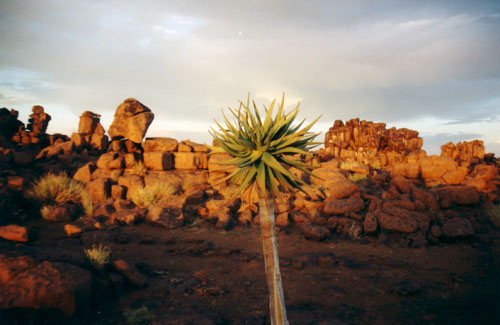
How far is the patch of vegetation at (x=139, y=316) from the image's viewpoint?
193 inches

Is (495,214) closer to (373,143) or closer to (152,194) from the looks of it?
(152,194)

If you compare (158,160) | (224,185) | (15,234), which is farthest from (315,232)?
(158,160)

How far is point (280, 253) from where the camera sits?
29.8 feet

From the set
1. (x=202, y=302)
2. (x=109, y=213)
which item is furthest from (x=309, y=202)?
(x=109, y=213)

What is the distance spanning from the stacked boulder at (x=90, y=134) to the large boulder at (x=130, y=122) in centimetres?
281

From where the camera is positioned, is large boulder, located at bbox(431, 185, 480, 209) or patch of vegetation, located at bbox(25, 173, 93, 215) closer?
large boulder, located at bbox(431, 185, 480, 209)

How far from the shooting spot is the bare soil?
5312 millimetres

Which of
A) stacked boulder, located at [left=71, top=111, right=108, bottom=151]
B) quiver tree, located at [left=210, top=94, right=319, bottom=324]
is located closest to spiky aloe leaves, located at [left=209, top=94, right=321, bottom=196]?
quiver tree, located at [left=210, top=94, right=319, bottom=324]

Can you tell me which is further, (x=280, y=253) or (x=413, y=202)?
(x=413, y=202)

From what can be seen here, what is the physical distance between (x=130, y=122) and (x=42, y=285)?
14.9 m

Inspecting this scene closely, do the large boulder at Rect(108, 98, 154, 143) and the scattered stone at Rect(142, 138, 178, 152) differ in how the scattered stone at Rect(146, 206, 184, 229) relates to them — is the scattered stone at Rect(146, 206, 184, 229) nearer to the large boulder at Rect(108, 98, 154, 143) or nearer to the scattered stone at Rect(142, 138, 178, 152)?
the scattered stone at Rect(142, 138, 178, 152)

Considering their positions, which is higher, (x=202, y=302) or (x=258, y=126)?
(x=258, y=126)

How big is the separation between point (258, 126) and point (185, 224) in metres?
10.3

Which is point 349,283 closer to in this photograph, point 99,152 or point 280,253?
point 280,253
